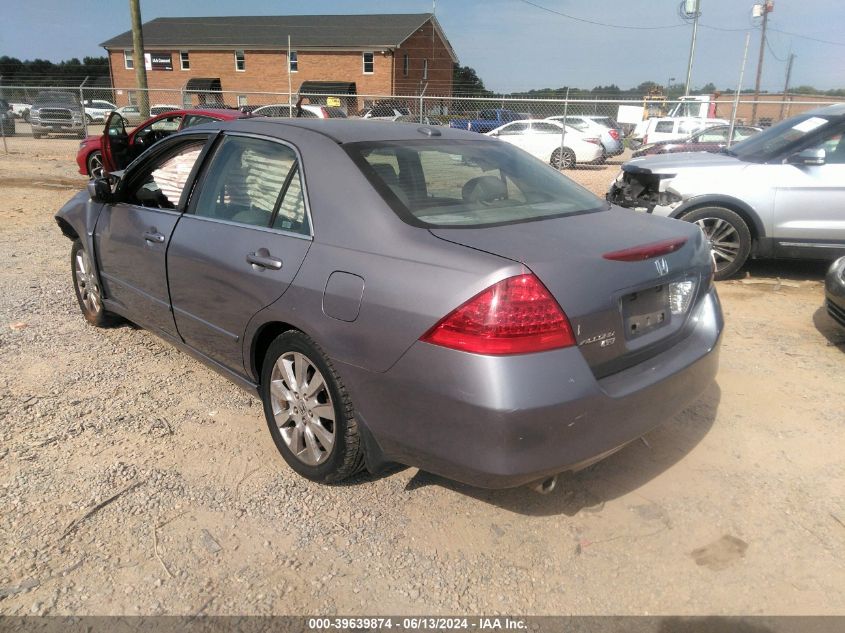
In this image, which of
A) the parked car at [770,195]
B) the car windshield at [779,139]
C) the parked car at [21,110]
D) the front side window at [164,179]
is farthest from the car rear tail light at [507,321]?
the parked car at [21,110]

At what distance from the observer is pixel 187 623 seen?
221cm

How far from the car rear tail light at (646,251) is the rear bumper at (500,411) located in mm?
432

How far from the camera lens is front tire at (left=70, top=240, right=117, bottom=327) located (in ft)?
15.3

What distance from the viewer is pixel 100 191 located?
13.9ft

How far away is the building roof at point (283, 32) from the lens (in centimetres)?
4312

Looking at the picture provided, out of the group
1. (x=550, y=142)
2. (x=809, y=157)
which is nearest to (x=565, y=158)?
(x=550, y=142)

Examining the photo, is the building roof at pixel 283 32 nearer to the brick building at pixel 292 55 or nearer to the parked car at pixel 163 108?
the brick building at pixel 292 55

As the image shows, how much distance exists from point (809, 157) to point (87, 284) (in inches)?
250

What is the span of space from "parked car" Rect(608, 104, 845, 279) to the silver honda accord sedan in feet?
10.9

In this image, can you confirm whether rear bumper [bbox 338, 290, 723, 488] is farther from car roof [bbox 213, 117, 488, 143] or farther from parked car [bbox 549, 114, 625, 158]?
parked car [bbox 549, 114, 625, 158]

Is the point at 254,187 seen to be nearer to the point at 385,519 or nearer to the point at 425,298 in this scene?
the point at 425,298

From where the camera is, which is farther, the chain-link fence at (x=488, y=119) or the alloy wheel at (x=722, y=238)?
the chain-link fence at (x=488, y=119)

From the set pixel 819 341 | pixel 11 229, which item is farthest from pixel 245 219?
pixel 11 229

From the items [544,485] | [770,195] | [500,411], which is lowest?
[544,485]
